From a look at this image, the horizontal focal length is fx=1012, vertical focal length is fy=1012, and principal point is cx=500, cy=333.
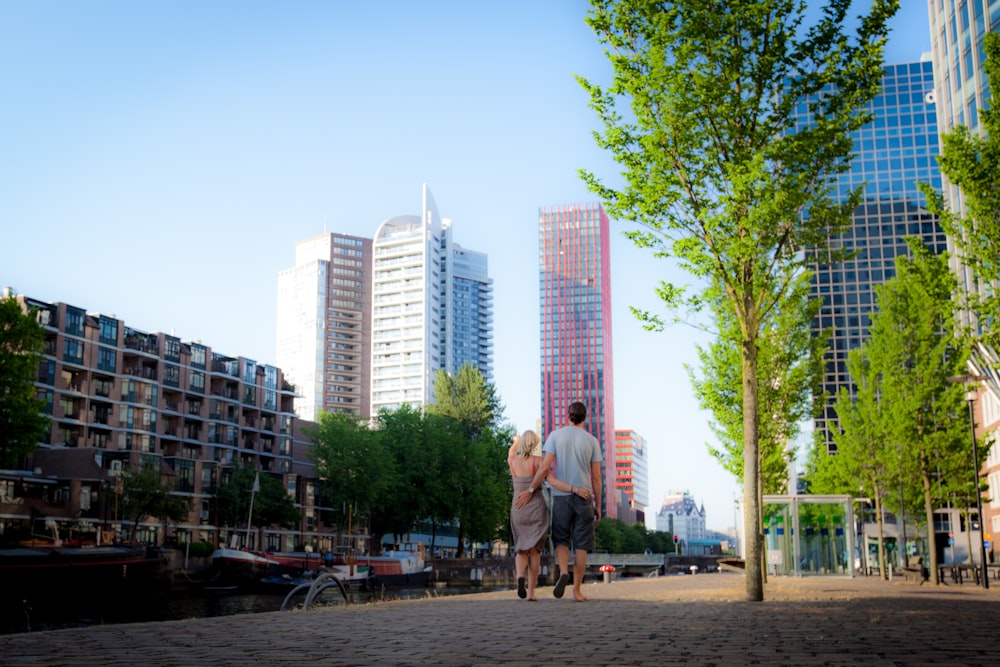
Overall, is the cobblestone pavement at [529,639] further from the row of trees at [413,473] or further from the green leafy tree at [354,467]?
the row of trees at [413,473]

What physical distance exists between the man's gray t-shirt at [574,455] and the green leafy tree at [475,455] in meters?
75.4

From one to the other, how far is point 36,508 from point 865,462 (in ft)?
189

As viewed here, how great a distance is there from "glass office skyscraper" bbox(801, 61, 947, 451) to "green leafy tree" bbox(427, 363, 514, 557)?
59808mm

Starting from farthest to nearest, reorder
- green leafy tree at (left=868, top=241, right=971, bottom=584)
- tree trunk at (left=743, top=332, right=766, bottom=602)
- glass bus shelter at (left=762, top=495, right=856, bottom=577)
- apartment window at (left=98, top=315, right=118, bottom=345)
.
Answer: apartment window at (left=98, top=315, right=118, bottom=345), glass bus shelter at (left=762, top=495, right=856, bottom=577), green leafy tree at (left=868, top=241, right=971, bottom=584), tree trunk at (left=743, top=332, right=766, bottom=602)

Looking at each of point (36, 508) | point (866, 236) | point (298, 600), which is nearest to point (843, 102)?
point (298, 600)

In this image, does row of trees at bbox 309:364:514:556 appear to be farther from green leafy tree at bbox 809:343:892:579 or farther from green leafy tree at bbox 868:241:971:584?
green leafy tree at bbox 868:241:971:584

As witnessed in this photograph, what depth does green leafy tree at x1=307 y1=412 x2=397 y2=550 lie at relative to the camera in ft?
265

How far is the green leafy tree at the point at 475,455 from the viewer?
88.0 metres

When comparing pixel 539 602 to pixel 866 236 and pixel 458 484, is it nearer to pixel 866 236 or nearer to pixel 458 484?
pixel 458 484

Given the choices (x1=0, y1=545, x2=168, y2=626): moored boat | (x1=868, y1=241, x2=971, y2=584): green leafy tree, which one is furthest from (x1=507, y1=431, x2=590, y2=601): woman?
(x1=0, y1=545, x2=168, y2=626): moored boat

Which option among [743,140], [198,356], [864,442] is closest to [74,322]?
[198,356]

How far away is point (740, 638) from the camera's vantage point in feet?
25.9

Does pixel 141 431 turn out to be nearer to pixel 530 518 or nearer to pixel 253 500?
pixel 253 500

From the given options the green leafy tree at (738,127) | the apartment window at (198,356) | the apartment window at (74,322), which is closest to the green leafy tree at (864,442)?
the green leafy tree at (738,127)
